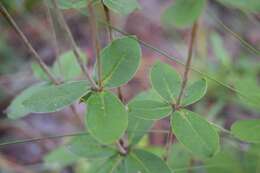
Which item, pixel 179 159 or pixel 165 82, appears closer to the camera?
pixel 165 82

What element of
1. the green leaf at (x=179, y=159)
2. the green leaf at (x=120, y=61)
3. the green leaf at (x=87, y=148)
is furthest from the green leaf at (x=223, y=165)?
the green leaf at (x=120, y=61)

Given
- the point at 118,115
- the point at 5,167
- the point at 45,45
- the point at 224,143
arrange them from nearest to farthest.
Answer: the point at 118,115, the point at 224,143, the point at 5,167, the point at 45,45

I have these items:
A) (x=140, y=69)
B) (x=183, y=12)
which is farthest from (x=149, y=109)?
(x=140, y=69)

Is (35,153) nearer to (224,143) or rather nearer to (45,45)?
(45,45)

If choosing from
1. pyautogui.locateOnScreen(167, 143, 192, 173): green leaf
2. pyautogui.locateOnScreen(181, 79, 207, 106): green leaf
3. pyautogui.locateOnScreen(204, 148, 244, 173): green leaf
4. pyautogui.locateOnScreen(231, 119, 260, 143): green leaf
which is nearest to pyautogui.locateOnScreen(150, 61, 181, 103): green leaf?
pyautogui.locateOnScreen(181, 79, 207, 106): green leaf

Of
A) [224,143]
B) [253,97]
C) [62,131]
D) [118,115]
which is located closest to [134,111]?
[118,115]

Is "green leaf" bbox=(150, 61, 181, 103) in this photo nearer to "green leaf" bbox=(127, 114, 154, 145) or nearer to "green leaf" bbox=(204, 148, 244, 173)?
"green leaf" bbox=(127, 114, 154, 145)

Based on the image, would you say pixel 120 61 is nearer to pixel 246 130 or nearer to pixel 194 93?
pixel 194 93
